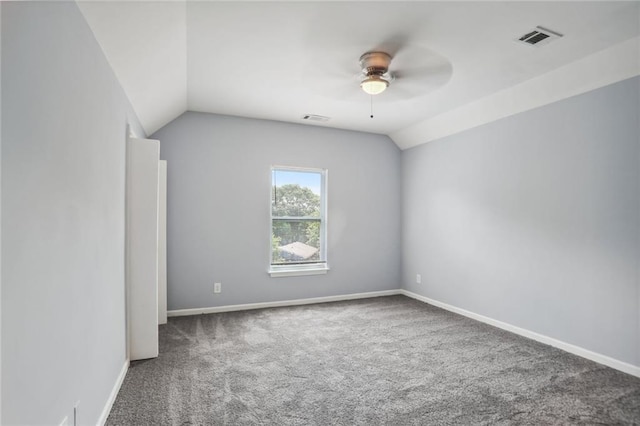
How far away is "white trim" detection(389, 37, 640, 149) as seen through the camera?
2.78 metres

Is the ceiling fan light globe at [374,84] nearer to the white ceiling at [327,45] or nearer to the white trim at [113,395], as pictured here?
the white ceiling at [327,45]

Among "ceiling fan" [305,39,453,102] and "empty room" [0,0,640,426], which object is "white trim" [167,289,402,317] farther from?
"ceiling fan" [305,39,453,102]

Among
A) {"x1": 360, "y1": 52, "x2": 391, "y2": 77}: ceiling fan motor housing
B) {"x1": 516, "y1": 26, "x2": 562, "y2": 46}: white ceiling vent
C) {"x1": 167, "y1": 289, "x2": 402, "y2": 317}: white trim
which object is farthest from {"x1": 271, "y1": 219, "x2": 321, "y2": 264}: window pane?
{"x1": 516, "y1": 26, "x2": 562, "y2": 46}: white ceiling vent

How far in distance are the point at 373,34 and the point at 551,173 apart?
227 centimetres

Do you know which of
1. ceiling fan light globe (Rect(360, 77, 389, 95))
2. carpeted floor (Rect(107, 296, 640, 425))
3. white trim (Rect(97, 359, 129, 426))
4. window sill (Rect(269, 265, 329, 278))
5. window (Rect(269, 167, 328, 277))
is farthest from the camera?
window (Rect(269, 167, 328, 277))

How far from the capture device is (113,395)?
92.2 inches

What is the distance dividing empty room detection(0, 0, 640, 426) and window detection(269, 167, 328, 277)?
0.10ft

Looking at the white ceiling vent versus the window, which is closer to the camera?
the white ceiling vent

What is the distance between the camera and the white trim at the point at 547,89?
109 inches

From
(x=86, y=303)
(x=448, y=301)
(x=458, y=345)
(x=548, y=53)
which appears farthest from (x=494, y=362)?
(x=86, y=303)

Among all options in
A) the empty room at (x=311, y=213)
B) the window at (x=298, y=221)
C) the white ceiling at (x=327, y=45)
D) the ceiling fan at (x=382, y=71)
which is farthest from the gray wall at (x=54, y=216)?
the window at (x=298, y=221)

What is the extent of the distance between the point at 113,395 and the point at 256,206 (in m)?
2.80

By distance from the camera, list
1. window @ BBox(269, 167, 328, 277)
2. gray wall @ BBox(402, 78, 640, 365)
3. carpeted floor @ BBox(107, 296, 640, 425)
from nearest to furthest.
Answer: carpeted floor @ BBox(107, 296, 640, 425) < gray wall @ BBox(402, 78, 640, 365) < window @ BBox(269, 167, 328, 277)

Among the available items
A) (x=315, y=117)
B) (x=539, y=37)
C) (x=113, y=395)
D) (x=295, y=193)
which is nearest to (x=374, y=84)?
(x=539, y=37)
